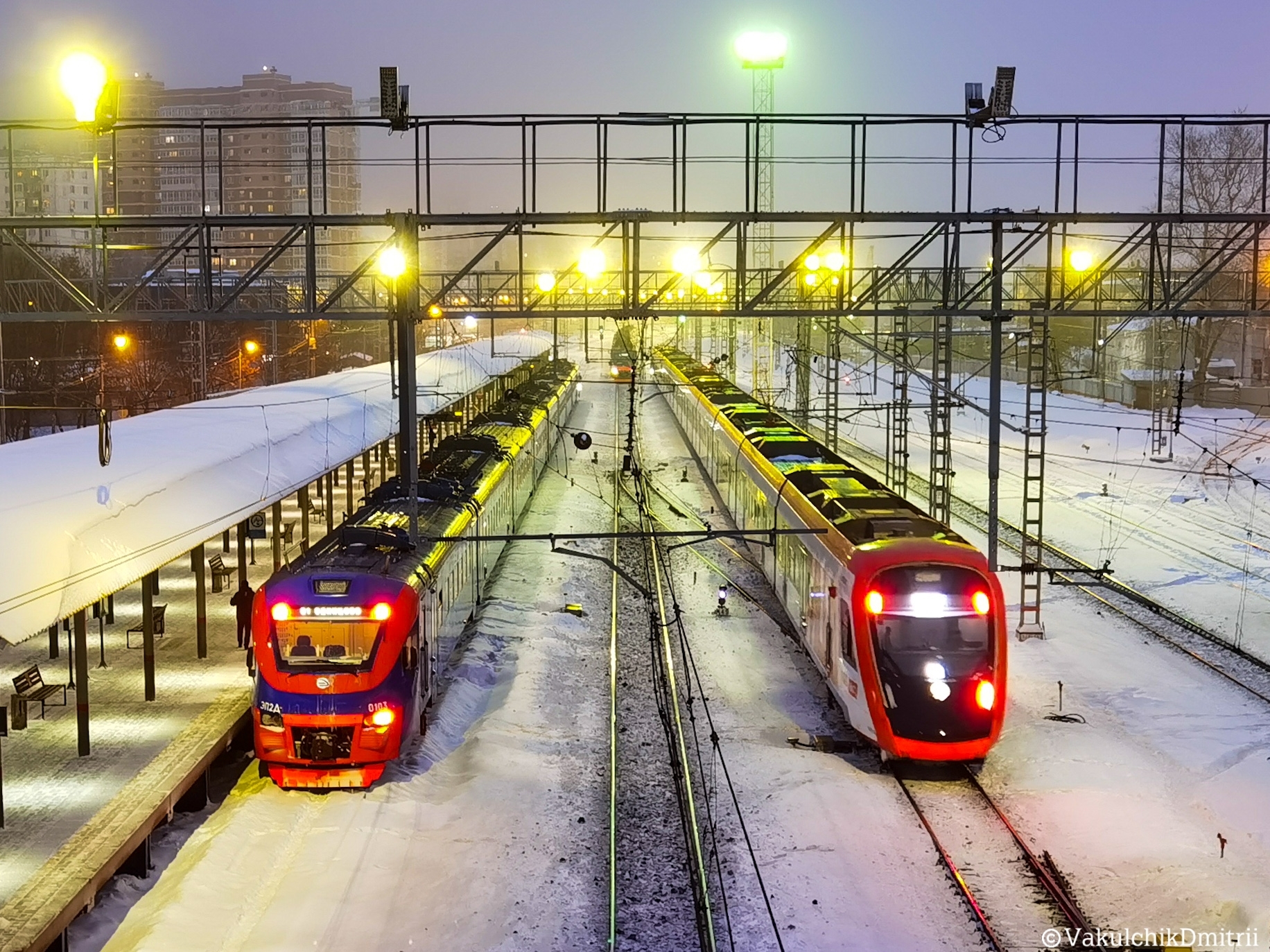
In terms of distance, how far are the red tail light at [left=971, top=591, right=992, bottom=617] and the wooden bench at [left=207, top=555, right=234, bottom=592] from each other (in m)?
18.0

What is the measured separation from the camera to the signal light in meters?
13.5

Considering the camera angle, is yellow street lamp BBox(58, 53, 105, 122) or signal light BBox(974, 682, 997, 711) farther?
signal light BBox(974, 682, 997, 711)

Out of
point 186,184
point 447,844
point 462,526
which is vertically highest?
point 186,184

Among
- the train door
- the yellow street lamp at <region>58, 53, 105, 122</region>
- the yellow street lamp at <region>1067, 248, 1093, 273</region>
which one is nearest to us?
the yellow street lamp at <region>58, 53, 105, 122</region>

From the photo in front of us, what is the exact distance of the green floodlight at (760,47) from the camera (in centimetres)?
3023

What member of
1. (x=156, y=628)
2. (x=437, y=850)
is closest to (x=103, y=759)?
(x=437, y=850)

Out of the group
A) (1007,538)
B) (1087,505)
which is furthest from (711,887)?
(1087,505)

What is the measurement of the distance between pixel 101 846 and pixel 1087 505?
3053 centimetres

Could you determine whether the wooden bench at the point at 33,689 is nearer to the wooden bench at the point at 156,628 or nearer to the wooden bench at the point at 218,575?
the wooden bench at the point at 156,628

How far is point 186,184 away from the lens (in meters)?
125

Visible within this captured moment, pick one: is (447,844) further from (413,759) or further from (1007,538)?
(1007,538)

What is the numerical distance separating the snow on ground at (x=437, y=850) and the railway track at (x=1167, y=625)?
743 cm

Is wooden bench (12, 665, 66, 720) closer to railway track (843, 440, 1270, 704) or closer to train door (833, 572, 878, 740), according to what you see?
train door (833, 572, 878, 740)

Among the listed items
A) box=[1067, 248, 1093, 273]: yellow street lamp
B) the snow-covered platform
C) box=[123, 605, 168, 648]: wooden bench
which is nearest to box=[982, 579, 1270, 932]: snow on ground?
box=[1067, 248, 1093, 273]: yellow street lamp
